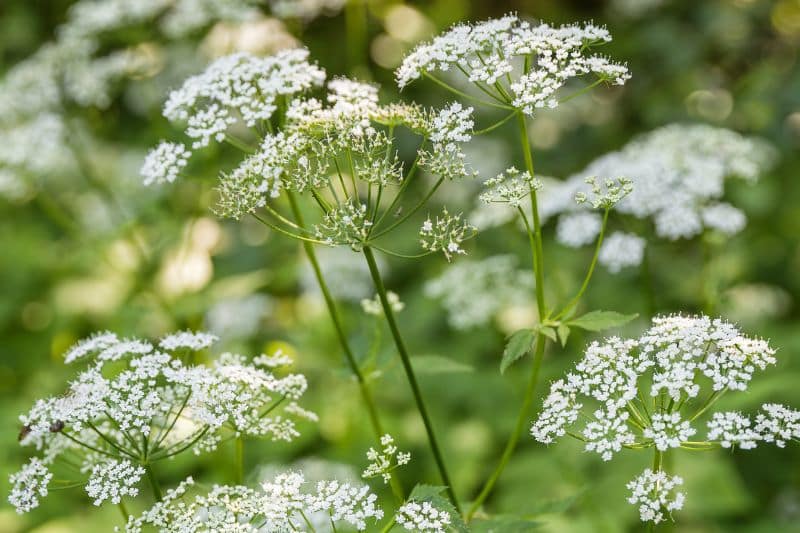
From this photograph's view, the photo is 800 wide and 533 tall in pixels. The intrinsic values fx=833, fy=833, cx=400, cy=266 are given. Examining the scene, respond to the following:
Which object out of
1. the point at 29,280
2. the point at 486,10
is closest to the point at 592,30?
the point at 29,280

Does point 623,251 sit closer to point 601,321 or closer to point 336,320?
point 601,321

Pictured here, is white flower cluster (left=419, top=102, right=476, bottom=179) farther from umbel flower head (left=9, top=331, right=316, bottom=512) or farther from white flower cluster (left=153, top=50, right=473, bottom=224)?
umbel flower head (left=9, top=331, right=316, bottom=512)

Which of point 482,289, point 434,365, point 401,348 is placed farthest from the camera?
point 482,289

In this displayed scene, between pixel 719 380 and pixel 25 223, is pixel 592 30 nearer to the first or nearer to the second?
pixel 719 380

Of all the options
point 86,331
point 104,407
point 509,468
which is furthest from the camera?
point 86,331

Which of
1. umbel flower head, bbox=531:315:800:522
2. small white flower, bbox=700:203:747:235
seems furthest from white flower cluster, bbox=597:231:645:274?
umbel flower head, bbox=531:315:800:522

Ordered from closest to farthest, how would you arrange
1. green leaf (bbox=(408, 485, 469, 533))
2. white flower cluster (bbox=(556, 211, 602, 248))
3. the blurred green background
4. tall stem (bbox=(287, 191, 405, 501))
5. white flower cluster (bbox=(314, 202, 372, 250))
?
green leaf (bbox=(408, 485, 469, 533)) → white flower cluster (bbox=(314, 202, 372, 250)) → tall stem (bbox=(287, 191, 405, 501)) → white flower cluster (bbox=(556, 211, 602, 248)) → the blurred green background

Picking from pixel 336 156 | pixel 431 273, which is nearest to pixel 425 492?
pixel 336 156
